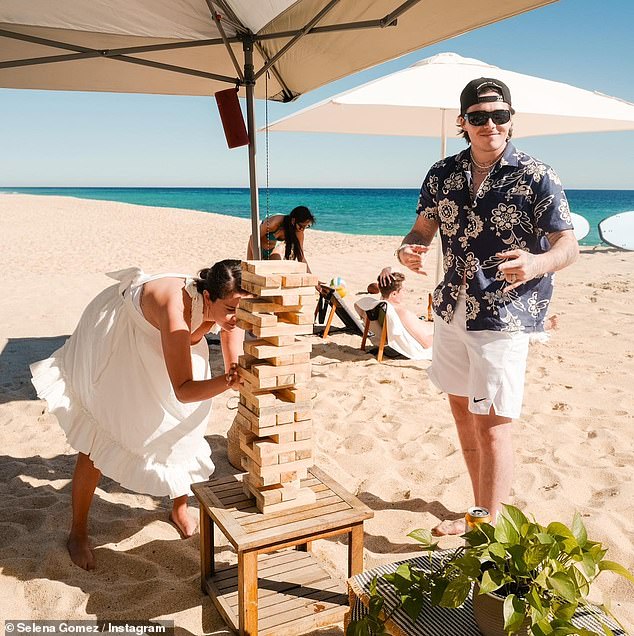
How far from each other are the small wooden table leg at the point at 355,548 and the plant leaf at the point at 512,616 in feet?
3.00

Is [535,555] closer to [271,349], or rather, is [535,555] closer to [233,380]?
[271,349]

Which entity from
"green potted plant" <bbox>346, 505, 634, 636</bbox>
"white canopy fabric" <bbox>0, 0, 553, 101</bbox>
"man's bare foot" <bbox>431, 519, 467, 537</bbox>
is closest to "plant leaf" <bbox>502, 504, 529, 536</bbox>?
"green potted plant" <bbox>346, 505, 634, 636</bbox>

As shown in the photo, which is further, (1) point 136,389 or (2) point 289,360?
(1) point 136,389

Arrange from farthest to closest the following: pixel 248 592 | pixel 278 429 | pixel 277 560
→ pixel 277 560 < pixel 278 429 < pixel 248 592

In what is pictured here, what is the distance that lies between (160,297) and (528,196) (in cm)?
154

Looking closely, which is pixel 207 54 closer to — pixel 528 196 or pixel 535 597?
pixel 528 196

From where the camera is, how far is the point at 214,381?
229cm

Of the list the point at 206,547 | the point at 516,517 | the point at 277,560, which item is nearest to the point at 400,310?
the point at 277,560

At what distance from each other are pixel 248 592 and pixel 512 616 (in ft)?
3.40

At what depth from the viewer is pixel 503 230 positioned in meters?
2.43

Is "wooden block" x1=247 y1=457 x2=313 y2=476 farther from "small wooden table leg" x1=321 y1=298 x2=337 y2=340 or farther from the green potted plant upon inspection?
"small wooden table leg" x1=321 y1=298 x2=337 y2=340

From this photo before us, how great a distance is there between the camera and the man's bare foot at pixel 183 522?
296 centimetres

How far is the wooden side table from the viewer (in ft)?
6.84

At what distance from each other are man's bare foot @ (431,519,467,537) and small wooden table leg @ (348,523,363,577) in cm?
74
